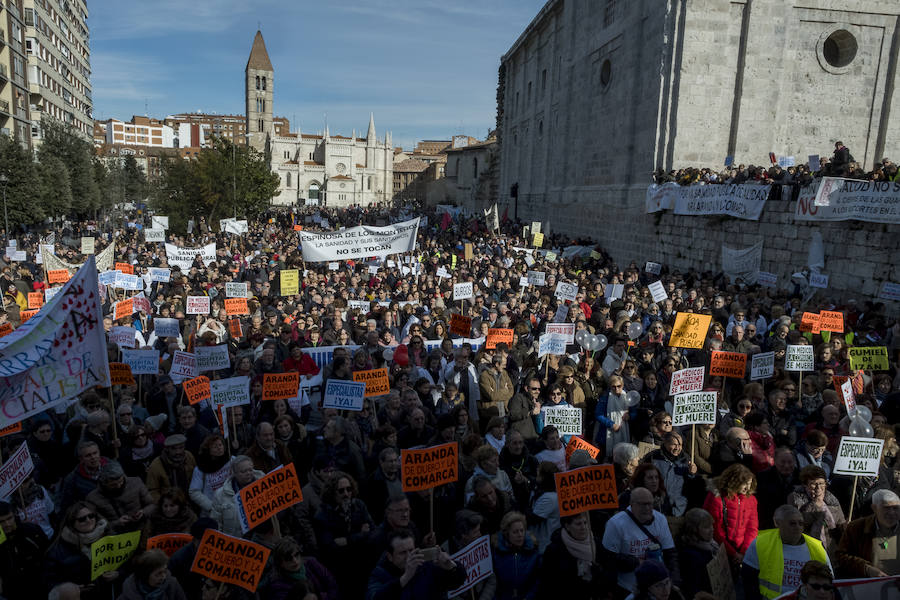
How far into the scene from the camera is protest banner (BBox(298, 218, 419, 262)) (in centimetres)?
1518

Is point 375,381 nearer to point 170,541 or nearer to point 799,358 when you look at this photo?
point 170,541

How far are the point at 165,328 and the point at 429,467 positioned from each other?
7.39 meters

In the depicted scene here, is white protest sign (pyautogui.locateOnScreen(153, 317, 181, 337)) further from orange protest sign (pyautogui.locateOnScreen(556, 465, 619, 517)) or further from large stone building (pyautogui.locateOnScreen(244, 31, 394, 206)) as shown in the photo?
large stone building (pyautogui.locateOnScreen(244, 31, 394, 206))

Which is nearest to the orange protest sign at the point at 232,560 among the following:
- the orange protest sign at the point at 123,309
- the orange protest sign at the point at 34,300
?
the orange protest sign at the point at 123,309

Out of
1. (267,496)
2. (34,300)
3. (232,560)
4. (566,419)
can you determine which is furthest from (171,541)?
(34,300)

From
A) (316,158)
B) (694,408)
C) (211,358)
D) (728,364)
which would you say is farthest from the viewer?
(316,158)

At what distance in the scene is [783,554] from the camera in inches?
165

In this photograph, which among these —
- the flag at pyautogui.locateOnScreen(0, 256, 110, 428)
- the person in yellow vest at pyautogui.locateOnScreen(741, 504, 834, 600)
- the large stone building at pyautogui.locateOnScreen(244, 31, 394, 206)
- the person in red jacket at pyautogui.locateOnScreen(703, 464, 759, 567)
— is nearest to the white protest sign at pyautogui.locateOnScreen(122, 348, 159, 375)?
the flag at pyautogui.locateOnScreen(0, 256, 110, 428)

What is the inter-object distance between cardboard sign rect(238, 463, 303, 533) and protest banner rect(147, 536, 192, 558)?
39cm

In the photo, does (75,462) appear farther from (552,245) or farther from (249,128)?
(249,128)

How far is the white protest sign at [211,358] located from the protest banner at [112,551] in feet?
13.4

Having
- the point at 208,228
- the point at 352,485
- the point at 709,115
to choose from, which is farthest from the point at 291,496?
the point at 208,228

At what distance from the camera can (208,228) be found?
131ft

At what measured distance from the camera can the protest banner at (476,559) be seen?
164 inches
